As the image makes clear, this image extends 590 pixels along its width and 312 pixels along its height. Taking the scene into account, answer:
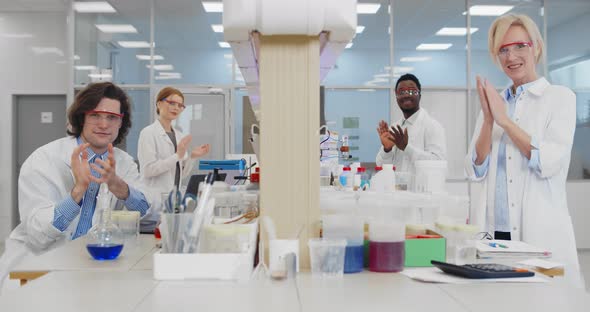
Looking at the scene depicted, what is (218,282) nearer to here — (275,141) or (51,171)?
(275,141)

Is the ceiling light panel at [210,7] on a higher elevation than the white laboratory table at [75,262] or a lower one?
higher

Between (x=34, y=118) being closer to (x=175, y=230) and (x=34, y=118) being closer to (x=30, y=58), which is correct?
(x=30, y=58)

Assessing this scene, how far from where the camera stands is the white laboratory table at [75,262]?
147cm

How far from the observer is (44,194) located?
Result: 2.20 metres

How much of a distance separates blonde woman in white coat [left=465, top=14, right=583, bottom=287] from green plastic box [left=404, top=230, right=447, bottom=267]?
2.85ft

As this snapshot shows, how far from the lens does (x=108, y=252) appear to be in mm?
1553

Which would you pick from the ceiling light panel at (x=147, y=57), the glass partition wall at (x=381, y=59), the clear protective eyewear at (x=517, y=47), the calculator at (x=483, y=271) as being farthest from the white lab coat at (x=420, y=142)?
the ceiling light panel at (x=147, y=57)

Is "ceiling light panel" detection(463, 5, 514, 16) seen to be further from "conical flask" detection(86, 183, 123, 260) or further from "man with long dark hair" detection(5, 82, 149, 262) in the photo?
"conical flask" detection(86, 183, 123, 260)

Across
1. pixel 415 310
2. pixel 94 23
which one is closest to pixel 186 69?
pixel 94 23

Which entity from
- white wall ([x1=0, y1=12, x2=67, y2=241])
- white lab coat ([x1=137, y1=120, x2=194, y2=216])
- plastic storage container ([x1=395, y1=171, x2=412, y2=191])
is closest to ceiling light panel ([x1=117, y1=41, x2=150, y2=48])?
white wall ([x1=0, y1=12, x2=67, y2=241])

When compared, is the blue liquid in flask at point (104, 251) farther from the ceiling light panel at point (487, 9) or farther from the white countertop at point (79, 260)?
the ceiling light panel at point (487, 9)

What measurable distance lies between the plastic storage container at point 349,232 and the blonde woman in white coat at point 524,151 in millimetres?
1005

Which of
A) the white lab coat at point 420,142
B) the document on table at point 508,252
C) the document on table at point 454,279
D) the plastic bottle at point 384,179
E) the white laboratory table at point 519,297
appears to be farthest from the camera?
the white lab coat at point 420,142

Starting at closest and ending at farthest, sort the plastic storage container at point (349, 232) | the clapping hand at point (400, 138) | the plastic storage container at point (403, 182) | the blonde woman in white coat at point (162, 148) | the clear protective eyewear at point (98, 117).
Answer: the plastic storage container at point (349, 232), the plastic storage container at point (403, 182), the clear protective eyewear at point (98, 117), the clapping hand at point (400, 138), the blonde woman in white coat at point (162, 148)
